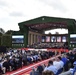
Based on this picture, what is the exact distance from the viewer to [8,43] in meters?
51.6

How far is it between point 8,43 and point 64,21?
15588 mm

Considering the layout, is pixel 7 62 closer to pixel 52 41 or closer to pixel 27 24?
pixel 27 24

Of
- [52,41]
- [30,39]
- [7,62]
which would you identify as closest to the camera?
[7,62]

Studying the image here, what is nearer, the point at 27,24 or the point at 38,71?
the point at 38,71

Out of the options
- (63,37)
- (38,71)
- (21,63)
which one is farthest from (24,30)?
(38,71)

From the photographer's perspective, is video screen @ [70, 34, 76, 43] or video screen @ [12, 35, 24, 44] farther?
video screen @ [12, 35, 24, 44]

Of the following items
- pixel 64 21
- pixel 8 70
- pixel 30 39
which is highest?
pixel 64 21

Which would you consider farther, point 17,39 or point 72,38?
point 17,39

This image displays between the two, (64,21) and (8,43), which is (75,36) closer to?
(64,21)

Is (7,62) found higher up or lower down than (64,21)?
lower down

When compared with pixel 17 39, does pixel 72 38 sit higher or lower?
lower

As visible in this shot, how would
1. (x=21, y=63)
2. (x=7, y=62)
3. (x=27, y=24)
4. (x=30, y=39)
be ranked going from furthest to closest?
(x=30, y=39) → (x=27, y=24) → (x=21, y=63) → (x=7, y=62)

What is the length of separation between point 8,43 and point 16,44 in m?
5.45

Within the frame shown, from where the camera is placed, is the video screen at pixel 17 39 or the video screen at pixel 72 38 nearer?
the video screen at pixel 72 38
